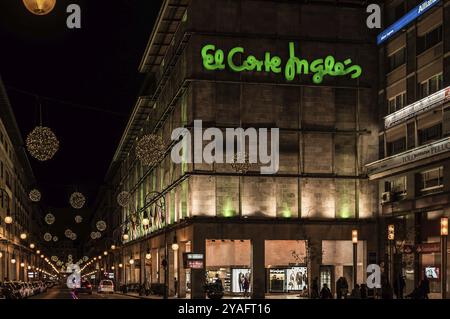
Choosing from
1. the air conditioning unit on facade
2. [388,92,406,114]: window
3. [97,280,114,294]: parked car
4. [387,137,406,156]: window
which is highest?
[388,92,406,114]: window

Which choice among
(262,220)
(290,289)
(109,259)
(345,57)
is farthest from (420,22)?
(109,259)

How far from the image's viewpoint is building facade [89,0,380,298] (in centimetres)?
5897

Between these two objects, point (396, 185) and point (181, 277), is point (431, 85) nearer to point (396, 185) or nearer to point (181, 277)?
point (396, 185)

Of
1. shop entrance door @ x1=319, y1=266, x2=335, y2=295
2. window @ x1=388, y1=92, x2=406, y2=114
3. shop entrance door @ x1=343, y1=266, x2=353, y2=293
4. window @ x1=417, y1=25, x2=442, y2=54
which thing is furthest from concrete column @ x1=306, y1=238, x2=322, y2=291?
window @ x1=417, y1=25, x2=442, y2=54

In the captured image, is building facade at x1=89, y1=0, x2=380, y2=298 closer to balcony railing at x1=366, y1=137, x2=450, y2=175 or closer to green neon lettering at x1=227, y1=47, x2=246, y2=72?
green neon lettering at x1=227, y1=47, x2=246, y2=72

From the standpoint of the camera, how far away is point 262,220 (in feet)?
195

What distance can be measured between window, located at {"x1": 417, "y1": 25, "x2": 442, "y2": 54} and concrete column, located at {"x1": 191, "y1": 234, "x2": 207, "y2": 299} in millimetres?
20948

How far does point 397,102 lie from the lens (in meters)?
58.8

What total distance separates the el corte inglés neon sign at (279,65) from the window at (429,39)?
882cm

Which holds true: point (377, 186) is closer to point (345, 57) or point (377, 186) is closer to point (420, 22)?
point (345, 57)

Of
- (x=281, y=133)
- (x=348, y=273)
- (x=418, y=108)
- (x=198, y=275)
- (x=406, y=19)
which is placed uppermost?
(x=406, y=19)

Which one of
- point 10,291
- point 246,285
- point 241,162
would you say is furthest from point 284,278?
point 10,291

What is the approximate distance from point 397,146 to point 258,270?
14111 millimetres

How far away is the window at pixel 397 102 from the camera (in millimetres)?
57344
